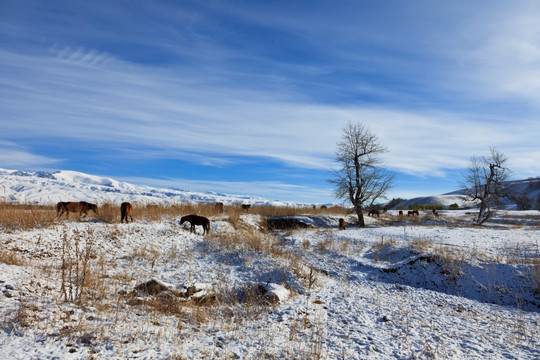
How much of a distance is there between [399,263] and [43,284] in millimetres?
10067

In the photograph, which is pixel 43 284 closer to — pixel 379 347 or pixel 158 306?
pixel 158 306

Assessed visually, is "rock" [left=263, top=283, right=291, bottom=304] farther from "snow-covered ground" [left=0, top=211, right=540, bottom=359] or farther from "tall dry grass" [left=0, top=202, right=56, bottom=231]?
"tall dry grass" [left=0, top=202, right=56, bottom=231]

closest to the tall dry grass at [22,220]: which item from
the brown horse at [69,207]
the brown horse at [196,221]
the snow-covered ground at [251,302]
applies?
the snow-covered ground at [251,302]

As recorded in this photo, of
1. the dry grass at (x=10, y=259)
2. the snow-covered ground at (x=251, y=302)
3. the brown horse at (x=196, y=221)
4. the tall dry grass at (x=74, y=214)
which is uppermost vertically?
the tall dry grass at (x=74, y=214)

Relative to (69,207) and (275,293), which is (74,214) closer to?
(69,207)

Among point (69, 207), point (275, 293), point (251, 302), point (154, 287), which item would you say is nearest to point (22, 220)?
point (69, 207)

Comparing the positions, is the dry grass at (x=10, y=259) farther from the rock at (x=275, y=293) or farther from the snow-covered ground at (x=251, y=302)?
the rock at (x=275, y=293)

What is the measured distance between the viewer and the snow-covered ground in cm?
406

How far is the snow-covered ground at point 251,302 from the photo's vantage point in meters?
4.06

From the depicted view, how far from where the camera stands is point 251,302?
6.20 meters

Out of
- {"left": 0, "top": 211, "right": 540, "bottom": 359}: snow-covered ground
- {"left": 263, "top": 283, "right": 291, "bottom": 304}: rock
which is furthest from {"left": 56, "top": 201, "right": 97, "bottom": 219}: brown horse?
{"left": 263, "top": 283, "right": 291, "bottom": 304}: rock

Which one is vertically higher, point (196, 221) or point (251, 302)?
point (196, 221)

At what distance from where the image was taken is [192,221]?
12664 mm

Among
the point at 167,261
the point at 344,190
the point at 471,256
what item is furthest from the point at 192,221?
the point at 344,190
